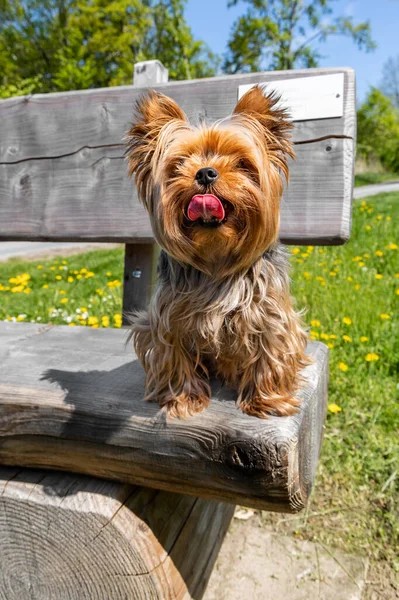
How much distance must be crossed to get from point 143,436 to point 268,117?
98 centimetres

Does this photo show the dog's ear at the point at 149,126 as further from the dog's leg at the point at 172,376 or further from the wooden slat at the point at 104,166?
the wooden slat at the point at 104,166

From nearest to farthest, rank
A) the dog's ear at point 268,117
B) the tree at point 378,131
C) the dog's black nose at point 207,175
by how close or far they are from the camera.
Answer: the dog's black nose at point 207,175, the dog's ear at point 268,117, the tree at point 378,131

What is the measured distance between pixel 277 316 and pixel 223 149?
1.67 feet

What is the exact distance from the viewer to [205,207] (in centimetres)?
119

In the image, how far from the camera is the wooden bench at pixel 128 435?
1.46 meters

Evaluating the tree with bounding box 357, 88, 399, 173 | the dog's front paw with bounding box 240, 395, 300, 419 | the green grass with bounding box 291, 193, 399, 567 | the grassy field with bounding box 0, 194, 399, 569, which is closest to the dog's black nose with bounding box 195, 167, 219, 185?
the dog's front paw with bounding box 240, 395, 300, 419

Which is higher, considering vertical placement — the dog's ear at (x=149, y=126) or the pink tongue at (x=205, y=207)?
the dog's ear at (x=149, y=126)

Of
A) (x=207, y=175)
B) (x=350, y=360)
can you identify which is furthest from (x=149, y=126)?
(x=350, y=360)

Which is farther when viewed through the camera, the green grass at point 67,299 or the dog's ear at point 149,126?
the green grass at point 67,299

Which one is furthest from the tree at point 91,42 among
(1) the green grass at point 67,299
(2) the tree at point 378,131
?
(1) the green grass at point 67,299

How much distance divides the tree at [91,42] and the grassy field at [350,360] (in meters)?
19.1

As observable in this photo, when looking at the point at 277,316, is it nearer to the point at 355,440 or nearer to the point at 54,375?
the point at 54,375

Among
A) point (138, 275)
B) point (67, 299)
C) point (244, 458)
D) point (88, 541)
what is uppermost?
point (138, 275)

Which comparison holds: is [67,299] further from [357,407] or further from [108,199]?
[357,407]
